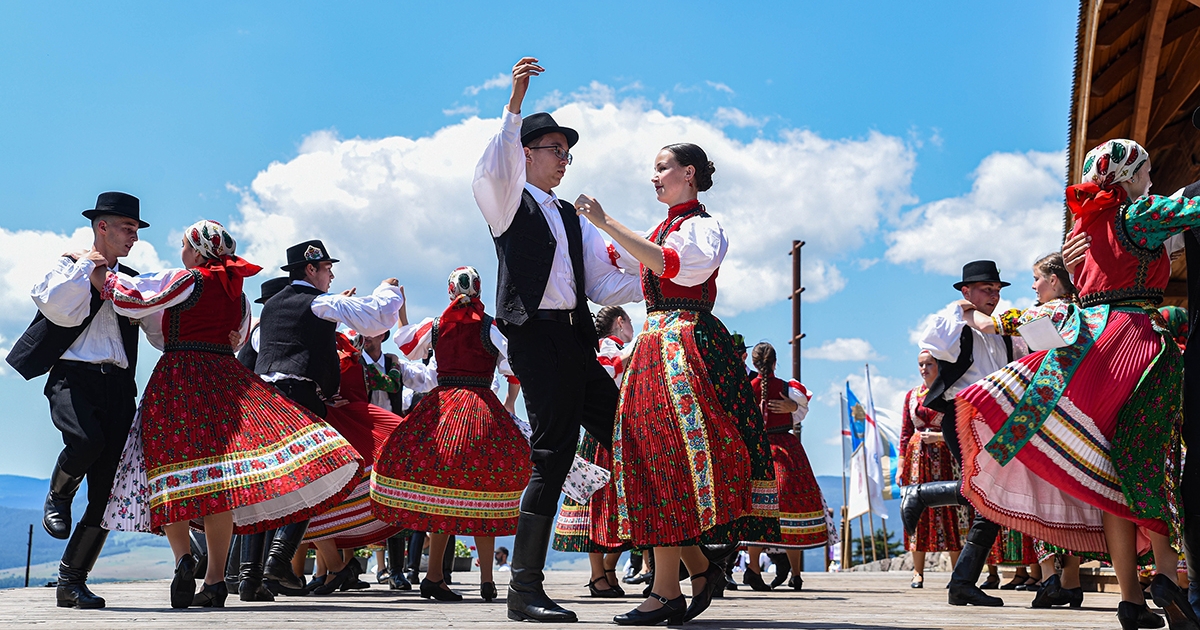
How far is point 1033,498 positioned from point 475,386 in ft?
9.50

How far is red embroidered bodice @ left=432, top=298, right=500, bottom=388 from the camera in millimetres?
5758

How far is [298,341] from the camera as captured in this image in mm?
5750

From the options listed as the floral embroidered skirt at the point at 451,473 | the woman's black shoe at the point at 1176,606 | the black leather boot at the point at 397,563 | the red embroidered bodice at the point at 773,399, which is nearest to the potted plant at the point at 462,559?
the black leather boot at the point at 397,563

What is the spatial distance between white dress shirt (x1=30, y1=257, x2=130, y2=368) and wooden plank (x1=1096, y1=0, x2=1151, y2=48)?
9.78 meters

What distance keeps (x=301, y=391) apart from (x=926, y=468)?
421 centimetres

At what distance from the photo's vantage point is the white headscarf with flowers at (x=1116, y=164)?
3650mm

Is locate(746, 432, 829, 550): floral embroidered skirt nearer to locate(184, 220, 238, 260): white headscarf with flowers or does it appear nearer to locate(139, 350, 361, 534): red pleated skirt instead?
locate(139, 350, 361, 534): red pleated skirt

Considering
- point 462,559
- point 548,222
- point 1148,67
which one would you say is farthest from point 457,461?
point 462,559

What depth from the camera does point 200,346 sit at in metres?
4.62

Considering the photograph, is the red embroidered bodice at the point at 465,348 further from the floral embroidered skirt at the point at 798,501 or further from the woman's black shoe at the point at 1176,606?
the woman's black shoe at the point at 1176,606

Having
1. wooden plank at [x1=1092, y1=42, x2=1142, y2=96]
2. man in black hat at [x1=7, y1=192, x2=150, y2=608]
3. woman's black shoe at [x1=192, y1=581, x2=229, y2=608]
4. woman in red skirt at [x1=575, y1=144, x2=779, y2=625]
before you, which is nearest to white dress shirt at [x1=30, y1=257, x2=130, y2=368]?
man in black hat at [x1=7, y1=192, x2=150, y2=608]

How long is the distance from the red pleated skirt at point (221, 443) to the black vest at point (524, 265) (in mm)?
1370

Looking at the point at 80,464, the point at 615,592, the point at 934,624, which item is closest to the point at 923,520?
the point at 615,592

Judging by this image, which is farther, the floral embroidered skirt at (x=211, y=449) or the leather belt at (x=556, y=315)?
the floral embroidered skirt at (x=211, y=449)
